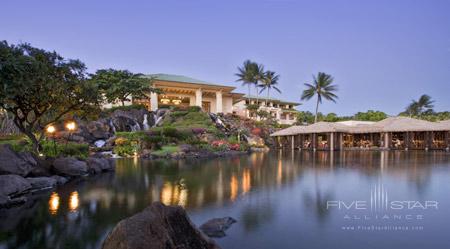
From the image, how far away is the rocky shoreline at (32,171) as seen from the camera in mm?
8609

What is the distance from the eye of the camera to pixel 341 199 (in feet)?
27.3

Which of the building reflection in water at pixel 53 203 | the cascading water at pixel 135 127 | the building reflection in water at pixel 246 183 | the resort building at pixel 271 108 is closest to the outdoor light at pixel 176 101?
the resort building at pixel 271 108

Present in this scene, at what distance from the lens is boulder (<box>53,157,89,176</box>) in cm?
1252

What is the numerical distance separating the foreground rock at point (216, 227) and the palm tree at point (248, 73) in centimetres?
4420

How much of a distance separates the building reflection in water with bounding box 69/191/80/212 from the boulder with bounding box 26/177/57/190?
1786 mm

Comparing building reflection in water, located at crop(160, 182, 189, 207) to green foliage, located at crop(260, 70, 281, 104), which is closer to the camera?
building reflection in water, located at crop(160, 182, 189, 207)

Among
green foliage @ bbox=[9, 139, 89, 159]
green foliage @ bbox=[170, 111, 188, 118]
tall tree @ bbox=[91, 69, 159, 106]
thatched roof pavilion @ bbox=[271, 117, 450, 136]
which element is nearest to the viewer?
green foliage @ bbox=[9, 139, 89, 159]

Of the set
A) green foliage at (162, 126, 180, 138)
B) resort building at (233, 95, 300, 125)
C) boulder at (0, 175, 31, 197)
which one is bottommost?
boulder at (0, 175, 31, 197)

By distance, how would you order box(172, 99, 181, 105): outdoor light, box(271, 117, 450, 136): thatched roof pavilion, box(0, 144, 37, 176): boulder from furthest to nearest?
box(172, 99, 181, 105): outdoor light < box(271, 117, 450, 136): thatched roof pavilion < box(0, 144, 37, 176): boulder

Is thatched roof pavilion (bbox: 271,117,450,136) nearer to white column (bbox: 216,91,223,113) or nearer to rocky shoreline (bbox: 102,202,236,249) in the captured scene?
white column (bbox: 216,91,223,113)

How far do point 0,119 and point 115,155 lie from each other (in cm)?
1583

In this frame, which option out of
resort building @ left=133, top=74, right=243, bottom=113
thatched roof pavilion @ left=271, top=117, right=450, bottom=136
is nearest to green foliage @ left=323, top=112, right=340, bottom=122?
resort building @ left=133, top=74, right=243, bottom=113

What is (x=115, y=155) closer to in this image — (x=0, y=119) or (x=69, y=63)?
(x=69, y=63)

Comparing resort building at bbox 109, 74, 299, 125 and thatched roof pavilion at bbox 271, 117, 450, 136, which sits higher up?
resort building at bbox 109, 74, 299, 125
